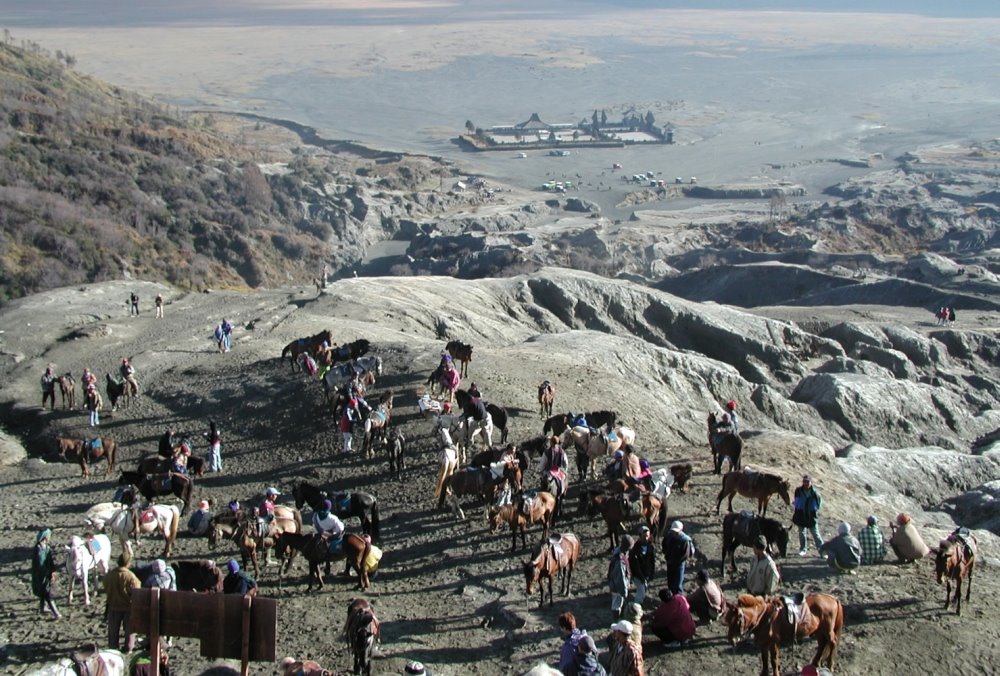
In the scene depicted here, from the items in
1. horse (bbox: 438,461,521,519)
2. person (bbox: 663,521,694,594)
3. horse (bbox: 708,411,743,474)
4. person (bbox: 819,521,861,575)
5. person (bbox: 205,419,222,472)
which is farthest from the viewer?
person (bbox: 205,419,222,472)

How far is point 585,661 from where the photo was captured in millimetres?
11430

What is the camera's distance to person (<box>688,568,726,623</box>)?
13.5 meters

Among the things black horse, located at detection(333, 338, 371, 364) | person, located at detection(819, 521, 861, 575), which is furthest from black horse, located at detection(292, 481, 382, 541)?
black horse, located at detection(333, 338, 371, 364)

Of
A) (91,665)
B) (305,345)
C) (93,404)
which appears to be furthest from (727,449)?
(93,404)

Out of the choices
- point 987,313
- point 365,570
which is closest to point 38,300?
point 365,570

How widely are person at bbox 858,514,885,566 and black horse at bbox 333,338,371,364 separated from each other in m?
14.1

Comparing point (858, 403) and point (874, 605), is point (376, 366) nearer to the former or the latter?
point (874, 605)

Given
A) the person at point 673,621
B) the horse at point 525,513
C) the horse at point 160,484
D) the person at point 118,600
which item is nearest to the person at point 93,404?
the horse at point 160,484

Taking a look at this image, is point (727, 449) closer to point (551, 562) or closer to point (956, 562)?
→ point (956, 562)

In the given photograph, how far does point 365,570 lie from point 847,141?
169 meters

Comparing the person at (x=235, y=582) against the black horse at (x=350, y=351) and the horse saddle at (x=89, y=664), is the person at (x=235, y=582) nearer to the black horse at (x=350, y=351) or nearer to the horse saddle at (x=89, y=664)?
the horse saddle at (x=89, y=664)

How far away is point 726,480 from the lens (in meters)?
17.8

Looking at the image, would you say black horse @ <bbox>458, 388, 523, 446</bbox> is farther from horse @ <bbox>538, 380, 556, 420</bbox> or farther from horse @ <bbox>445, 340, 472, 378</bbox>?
horse @ <bbox>445, 340, 472, 378</bbox>

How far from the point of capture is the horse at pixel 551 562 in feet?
46.8
